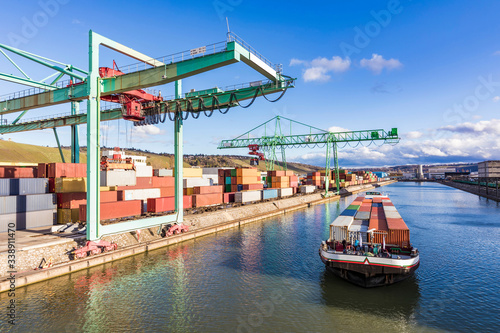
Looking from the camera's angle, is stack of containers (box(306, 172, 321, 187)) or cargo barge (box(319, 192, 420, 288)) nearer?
cargo barge (box(319, 192, 420, 288))

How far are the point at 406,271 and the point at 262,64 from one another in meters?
18.1

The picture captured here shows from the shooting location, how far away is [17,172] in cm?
3334

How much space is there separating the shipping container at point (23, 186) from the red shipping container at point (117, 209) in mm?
6131

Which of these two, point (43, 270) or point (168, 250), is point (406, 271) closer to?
point (168, 250)

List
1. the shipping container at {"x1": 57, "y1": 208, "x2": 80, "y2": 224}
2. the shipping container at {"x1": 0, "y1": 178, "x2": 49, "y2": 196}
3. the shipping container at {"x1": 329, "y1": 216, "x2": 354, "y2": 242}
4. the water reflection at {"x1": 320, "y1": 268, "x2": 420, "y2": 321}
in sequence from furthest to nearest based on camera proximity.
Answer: the shipping container at {"x1": 57, "y1": 208, "x2": 80, "y2": 224}, the shipping container at {"x1": 0, "y1": 178, "x2": 49, "y2": 196}, the shipping container at {"x1": 329, "y1": 216, "x2": 354, "y2": 242}, the water reflection at {"x1": 320, "y1": 268, "x2": 420, "y2": 321}

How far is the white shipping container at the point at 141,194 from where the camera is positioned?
34562 millimetres

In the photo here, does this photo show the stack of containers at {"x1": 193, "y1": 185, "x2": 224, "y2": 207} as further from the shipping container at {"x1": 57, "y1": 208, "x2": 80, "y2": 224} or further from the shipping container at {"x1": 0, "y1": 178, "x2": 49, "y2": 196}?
the shipping container at {"x1": 0, "y1": 178, "x2": 49, "y2": 196}

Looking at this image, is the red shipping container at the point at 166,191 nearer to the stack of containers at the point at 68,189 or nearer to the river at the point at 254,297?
the stack of containers at the point at 68,189

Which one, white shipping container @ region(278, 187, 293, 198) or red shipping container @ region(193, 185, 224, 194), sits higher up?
red shipping container @ region(193, 185, 224, 194)

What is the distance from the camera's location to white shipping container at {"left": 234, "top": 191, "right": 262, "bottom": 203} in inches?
1869

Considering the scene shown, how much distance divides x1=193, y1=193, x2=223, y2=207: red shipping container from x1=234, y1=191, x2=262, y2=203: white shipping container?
367 cm

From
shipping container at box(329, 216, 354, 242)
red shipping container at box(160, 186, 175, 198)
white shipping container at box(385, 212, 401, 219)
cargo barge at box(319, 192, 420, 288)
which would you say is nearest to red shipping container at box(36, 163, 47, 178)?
red shipping container at box(160, 186, 175, 198)

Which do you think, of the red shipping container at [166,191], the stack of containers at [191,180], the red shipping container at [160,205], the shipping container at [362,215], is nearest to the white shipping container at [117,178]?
the red shipping container at [166,191]

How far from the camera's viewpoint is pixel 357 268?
17.7 metres
